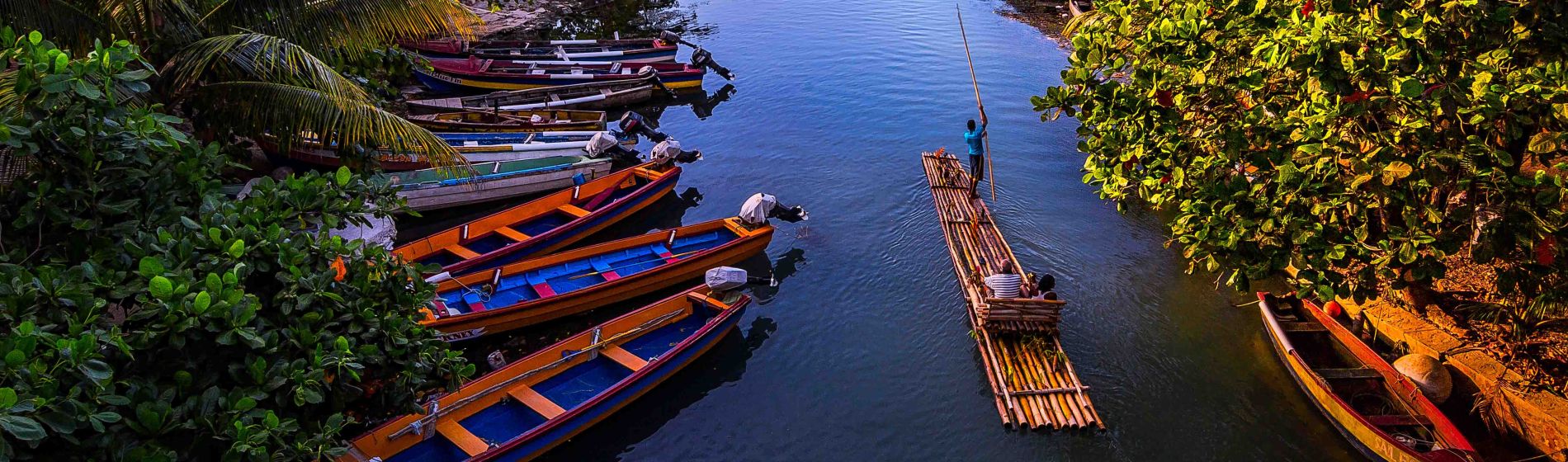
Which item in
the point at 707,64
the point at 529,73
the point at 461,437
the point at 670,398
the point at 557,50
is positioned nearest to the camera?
the point at 461,437

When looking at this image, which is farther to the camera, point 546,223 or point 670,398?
point 546,223

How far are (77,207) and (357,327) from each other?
221 cm

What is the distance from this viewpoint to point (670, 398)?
1257 centimetres

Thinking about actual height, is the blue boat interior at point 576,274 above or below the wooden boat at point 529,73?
below

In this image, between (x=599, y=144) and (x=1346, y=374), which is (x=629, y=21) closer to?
(x=599, y=144)

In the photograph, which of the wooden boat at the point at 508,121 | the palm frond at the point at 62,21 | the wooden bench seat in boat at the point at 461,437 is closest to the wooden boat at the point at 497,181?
the wooden boat at the point at 508,121

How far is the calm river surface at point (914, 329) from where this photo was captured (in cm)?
1167

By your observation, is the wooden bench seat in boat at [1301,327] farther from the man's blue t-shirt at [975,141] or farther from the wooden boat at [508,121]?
the wooden boat at [508,121]

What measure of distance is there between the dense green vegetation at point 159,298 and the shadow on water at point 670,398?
4335mm

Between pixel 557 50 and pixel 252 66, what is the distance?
1960 centimetres

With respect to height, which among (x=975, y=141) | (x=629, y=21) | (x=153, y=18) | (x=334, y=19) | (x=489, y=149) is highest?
(x=153, y=18)

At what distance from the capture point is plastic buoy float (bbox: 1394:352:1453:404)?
1084cm

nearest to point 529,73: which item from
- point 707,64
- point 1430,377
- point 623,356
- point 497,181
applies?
point 707,64

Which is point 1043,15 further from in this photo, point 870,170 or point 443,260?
point 443,260
